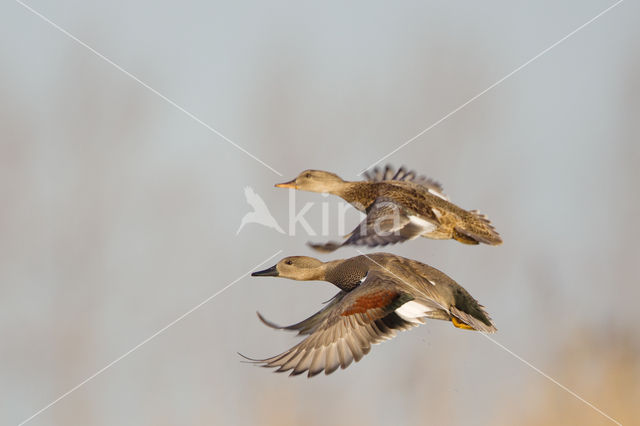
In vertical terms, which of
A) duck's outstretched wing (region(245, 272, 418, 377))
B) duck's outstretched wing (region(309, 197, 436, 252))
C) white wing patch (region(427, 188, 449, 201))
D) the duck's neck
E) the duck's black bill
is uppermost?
white wing patch (region(427, 188, 449, 201))

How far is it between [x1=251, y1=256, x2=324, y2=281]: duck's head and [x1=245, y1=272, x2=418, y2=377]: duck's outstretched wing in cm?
92

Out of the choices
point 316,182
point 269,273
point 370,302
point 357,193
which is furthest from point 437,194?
point 370,302

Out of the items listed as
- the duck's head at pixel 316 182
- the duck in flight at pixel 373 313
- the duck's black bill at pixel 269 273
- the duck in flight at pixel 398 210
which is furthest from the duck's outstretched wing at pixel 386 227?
the duck's head at pixel 316 182

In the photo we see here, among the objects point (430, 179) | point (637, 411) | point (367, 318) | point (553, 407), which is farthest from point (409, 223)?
point (637, 411)

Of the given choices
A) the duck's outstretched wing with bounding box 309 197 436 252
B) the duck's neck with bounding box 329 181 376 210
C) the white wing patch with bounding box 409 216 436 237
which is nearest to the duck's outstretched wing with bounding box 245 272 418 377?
the duck's outstretched wing with bounding box 309 197 436 252

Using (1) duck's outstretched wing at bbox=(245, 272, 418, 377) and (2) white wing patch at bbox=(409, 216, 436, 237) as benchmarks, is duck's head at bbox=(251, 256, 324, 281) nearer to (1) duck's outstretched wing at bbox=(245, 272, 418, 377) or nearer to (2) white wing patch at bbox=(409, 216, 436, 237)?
(2) white wing patch at bbox=(409, 216, 436, 237)

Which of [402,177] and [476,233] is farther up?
[402,177]

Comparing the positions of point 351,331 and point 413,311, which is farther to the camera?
point 413,311

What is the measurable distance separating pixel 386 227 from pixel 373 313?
53 centimetres

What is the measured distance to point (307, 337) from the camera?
4.75 metres

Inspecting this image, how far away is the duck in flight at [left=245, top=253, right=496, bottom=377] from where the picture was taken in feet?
15.1

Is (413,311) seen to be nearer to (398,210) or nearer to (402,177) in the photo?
(398,210)

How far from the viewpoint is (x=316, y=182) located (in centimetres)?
650

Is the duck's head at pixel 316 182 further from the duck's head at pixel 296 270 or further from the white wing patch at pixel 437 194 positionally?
the duck's head at pixel 296 270
